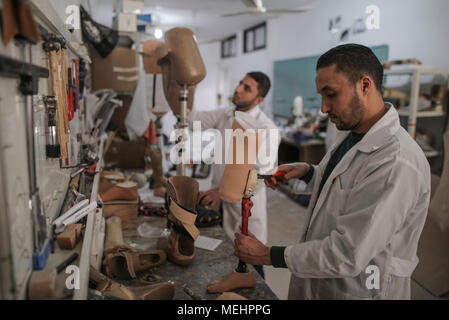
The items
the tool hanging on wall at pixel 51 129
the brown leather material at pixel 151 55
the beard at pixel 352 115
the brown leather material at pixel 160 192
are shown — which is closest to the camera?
the tool hanging on wall at pixel 51 129

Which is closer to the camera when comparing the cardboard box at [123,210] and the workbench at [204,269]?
the workbench at [204,269]

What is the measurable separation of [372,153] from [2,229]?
117 cm

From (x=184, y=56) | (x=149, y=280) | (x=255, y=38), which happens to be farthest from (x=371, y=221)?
(x=255, y=38)

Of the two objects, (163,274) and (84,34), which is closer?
(163,274)

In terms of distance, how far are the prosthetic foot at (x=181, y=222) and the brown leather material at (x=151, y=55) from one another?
0.96 m

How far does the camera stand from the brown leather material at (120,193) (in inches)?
81.3

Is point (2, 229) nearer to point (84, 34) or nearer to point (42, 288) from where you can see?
point (42, 288)

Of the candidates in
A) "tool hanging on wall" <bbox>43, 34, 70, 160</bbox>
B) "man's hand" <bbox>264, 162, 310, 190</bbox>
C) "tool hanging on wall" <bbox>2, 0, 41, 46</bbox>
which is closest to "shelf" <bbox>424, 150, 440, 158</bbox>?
"man's hand" <bbox>264, 162, 310, 190</bbox>

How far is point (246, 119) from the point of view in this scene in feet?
5.79

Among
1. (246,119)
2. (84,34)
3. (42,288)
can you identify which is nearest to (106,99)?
(84,34)

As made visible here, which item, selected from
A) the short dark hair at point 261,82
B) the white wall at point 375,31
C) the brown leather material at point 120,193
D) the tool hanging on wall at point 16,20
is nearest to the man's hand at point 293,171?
the brown leather material at point 120,193

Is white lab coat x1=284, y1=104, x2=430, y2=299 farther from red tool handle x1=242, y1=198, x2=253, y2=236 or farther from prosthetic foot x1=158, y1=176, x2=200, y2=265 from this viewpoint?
prosthetic foot x1=158, y1=176, x2=200, y2=265

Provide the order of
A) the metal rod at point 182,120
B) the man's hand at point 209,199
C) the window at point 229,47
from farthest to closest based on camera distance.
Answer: the window at point 229,47, the man's hand at point 209,199, the metal rod at point 182,120

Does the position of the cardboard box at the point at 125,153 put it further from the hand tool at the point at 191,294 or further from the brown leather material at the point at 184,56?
the hand tool at the point at 191,294
